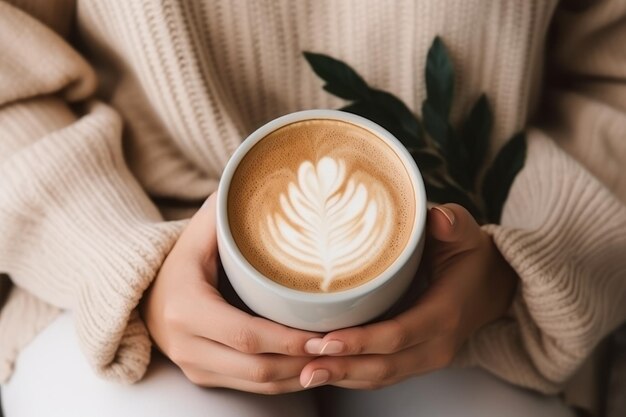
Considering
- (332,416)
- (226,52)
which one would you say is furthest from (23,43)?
(332,416)

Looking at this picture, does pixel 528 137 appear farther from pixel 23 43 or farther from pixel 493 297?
pixel 23 43

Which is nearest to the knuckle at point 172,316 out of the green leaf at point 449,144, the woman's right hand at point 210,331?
the woman's right hand at point 210,331

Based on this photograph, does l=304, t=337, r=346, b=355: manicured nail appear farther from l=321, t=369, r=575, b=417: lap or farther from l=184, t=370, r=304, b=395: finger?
l=321, t=369, r=575, b=417: lap

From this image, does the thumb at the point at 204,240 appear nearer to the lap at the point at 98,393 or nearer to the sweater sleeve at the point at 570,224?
the lap at the point at 98,393

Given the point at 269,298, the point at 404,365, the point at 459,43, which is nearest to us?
the point at 269,298

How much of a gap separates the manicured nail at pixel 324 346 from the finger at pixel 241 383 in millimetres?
82

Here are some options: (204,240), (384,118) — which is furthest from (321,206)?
(384,118)

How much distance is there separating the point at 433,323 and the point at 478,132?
249 mm

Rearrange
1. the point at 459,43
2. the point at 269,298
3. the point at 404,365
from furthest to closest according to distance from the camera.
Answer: the point at 459,43
the point at 404,365
the point at 269,298

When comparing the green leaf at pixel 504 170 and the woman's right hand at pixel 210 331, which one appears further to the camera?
the green leaf at pixel 504 170

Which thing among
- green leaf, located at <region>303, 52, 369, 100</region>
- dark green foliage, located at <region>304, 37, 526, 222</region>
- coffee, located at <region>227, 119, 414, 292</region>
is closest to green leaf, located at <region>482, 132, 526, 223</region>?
dark green foliage, located at <region>304, 37, 526, 222</region>

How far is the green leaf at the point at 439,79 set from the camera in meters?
0.65

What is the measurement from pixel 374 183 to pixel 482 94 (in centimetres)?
27

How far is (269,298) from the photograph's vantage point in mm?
437
